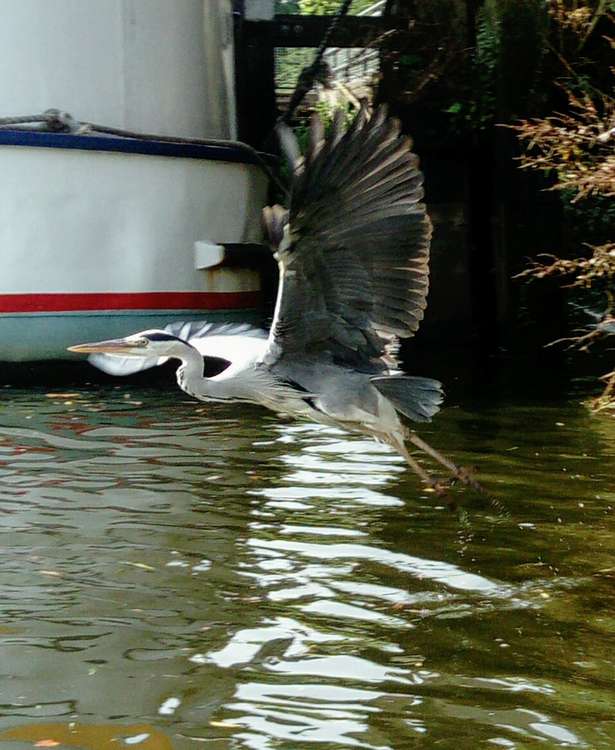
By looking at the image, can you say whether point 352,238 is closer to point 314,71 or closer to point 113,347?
point 113,347

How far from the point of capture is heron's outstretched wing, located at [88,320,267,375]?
652 cm

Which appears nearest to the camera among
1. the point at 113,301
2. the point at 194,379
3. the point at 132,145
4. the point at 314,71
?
the point at 194,379

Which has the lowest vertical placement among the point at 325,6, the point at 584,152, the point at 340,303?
the point at 340,303

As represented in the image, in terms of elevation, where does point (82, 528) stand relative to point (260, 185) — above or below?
below

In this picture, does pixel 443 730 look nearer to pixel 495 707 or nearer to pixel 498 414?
pixel 495 707

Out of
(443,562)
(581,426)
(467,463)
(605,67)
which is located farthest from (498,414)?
(605,67)

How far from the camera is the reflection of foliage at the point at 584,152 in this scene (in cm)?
761

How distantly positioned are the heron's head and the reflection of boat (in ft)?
12.0

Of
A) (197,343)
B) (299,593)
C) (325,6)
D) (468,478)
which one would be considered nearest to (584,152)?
(468,478)

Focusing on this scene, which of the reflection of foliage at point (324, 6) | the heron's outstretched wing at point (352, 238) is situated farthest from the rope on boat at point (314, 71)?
the heron's outstretched wing at point (352, 238)

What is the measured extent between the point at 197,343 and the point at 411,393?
1.10m

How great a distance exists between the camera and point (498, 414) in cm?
905

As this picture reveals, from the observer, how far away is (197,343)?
6.69 metres

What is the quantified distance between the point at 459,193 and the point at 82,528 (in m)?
7.81
